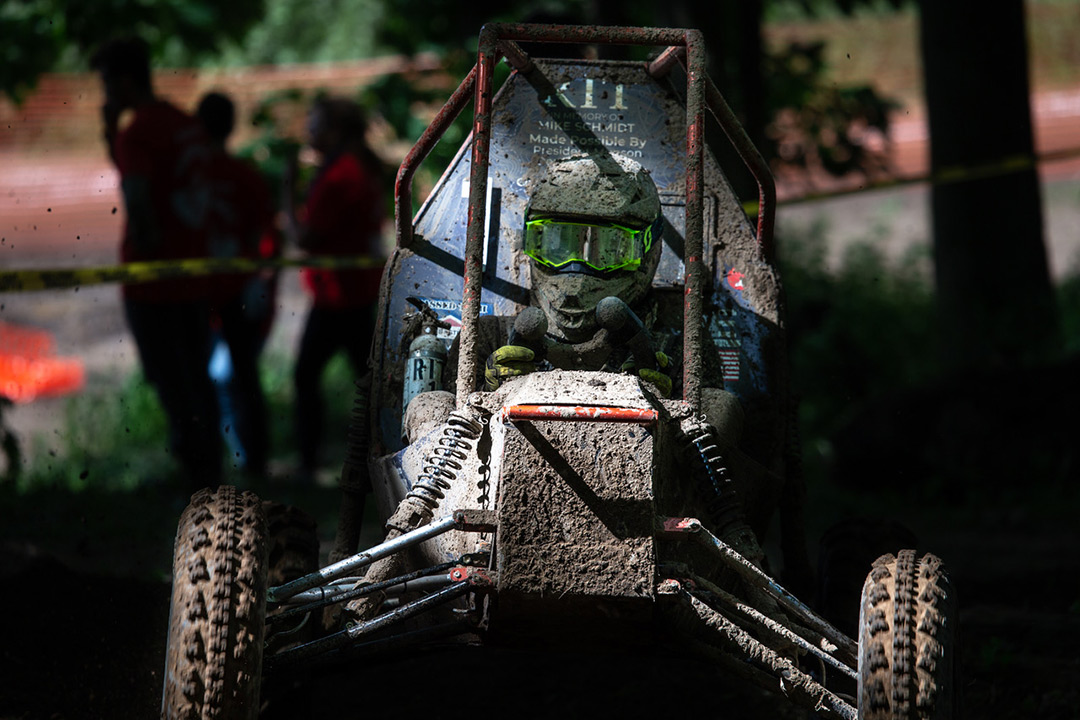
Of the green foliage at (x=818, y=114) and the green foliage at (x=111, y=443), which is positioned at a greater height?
the green foliage at (x=818, y=114)

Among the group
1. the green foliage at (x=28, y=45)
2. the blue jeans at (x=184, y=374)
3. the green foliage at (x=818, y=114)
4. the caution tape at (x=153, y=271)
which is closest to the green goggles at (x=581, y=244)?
the caution tape at (x=153, y=271)

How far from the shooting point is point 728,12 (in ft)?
37.2

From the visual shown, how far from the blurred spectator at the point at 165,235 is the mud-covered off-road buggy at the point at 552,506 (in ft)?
8.46

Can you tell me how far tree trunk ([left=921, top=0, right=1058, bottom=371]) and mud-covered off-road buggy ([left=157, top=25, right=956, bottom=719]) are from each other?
550 centimetres

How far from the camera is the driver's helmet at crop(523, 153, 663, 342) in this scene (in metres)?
4.42

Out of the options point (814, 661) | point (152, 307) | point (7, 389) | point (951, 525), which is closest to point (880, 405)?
point (951, 525)

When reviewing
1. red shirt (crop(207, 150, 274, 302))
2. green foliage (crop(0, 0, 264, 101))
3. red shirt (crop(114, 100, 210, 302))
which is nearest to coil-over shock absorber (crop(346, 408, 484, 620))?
red shirt (crop(114, 100, 210, 302))

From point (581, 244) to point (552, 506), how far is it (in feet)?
4.19

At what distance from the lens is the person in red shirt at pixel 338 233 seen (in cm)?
840

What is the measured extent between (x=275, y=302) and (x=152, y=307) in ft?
4.95

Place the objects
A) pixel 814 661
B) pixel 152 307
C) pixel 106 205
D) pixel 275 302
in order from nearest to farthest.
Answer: pixel 814 661, pixel 152 307, pixel 275 302, pixel 106 205

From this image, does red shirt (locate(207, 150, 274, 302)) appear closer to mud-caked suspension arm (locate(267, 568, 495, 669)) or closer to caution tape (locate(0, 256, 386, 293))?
caution tape (locate(0, 256, 386, 293))

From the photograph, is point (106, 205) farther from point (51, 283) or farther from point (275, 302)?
point (51, 283)

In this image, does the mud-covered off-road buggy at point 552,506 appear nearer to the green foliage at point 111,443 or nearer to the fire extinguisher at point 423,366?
the fire extinguisher at point 423,366
